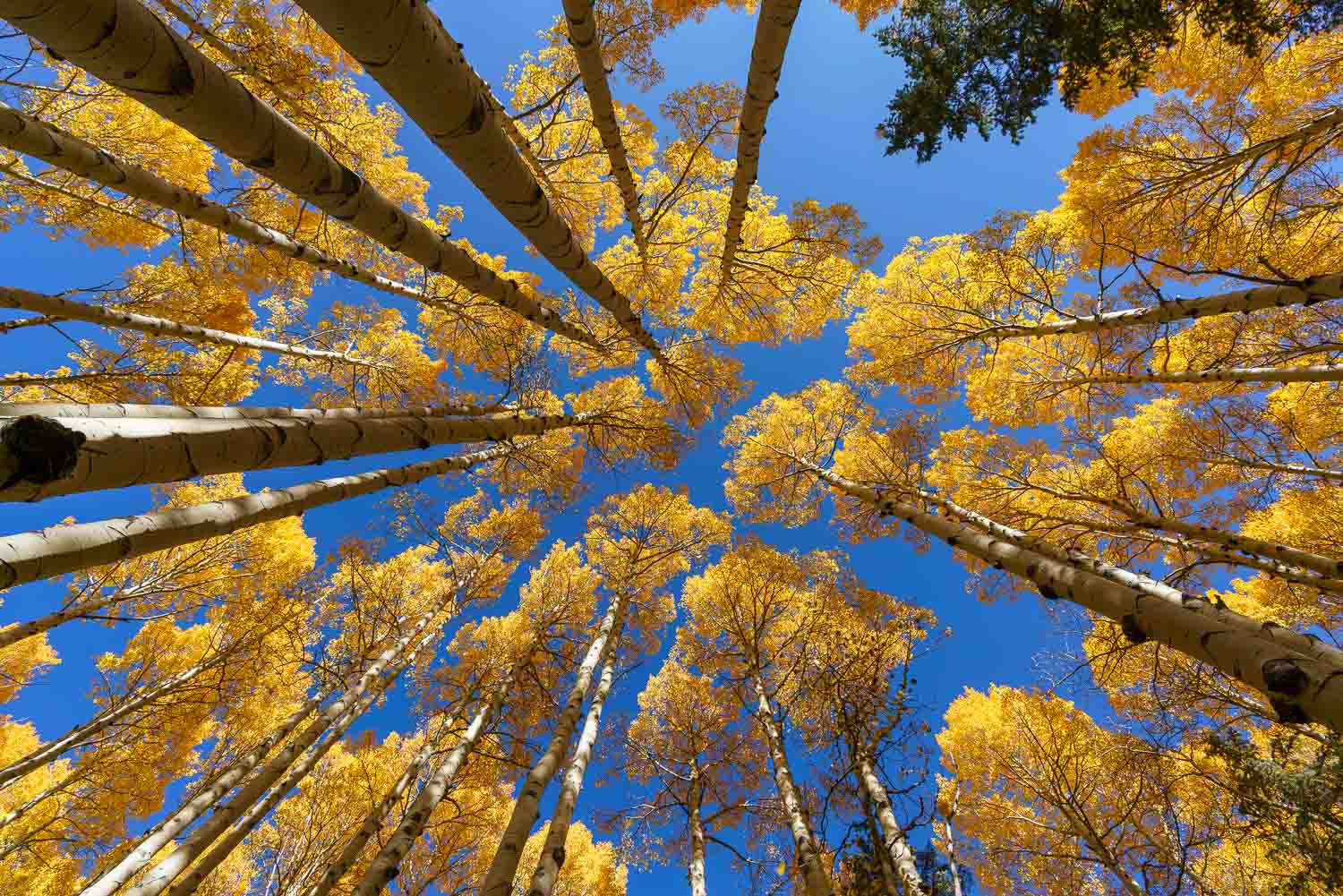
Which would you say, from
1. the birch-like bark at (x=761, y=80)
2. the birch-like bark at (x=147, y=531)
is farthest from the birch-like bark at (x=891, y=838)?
the birch-like bark at (x=761, y=80)

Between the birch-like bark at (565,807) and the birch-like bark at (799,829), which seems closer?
the birch-like bark at (565,807)

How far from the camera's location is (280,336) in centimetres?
839

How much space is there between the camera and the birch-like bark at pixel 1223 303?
352cm

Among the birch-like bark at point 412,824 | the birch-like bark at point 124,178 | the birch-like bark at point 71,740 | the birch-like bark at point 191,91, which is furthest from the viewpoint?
the birch-like bark at point 71,740

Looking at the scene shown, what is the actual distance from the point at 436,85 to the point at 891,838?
5.99 metres

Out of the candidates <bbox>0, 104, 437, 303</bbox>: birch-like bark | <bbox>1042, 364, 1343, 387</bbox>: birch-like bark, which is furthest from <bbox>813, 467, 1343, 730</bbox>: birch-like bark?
<bbox>0, 104, 437, 303</bbox>: birch-like bark

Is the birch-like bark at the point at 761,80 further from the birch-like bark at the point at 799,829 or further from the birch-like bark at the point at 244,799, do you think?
the birch-like bark at the point at 244,799

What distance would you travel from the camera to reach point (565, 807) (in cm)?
448

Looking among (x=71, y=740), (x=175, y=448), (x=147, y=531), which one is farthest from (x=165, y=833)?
(x=175, y=448)

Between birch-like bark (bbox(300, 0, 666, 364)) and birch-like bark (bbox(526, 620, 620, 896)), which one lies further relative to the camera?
birch-like bark (bbox(526, 620, 620, 896))

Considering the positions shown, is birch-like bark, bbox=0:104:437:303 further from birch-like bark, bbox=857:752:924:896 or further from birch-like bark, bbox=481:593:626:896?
birch-like bark, bbox=857:752:924:896

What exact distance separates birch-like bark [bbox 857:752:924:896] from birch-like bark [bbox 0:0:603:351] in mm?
4772

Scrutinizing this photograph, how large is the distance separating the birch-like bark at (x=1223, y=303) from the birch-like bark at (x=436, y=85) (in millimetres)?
5284

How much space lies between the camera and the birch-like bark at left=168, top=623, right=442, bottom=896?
159 inches
